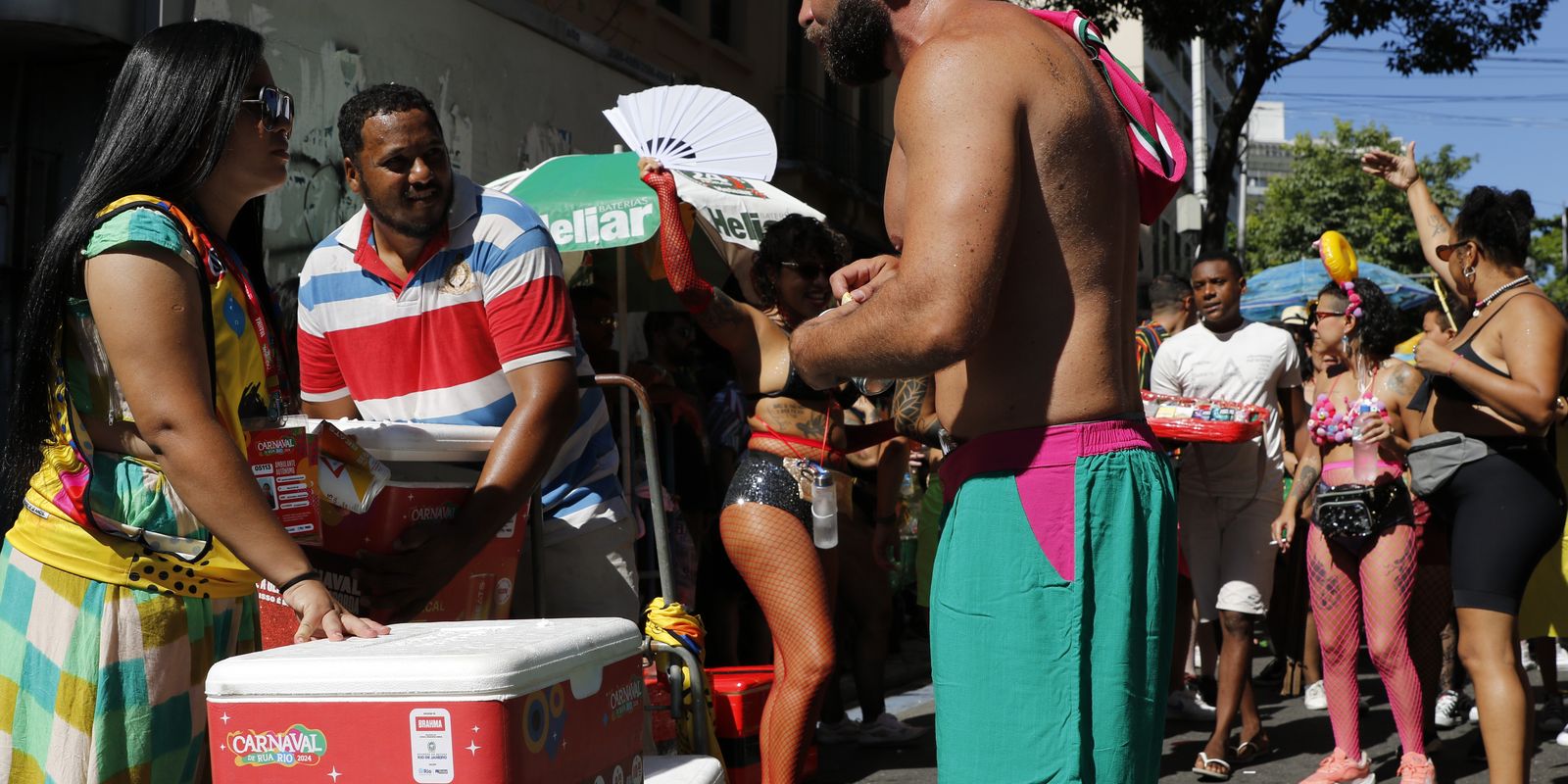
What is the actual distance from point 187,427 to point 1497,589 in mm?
4099

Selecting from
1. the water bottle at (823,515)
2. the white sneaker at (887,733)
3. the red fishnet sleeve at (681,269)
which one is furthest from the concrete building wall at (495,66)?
the water bottle at (823,515)

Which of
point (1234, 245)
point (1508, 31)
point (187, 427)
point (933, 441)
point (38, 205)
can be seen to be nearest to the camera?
point (187, 427)

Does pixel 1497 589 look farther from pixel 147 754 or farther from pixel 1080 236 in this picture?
pixel 147 754

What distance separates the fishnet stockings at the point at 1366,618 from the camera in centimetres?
558

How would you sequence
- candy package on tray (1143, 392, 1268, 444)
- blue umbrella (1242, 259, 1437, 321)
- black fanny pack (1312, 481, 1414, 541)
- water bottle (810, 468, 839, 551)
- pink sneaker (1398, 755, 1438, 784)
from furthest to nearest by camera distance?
blue umbrella (1242, 259, 1437, 321) → candy package on tray (1143, 392, 1268, 444) → black fanny pack (1312, 481, 1414, 541) → pink sneaker (1398, 755, 1438, 784) → water bottle (810, 468, 839, 551)

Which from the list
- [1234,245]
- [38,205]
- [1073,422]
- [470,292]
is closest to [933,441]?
[470,292]

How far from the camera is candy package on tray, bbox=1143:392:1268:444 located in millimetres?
6254

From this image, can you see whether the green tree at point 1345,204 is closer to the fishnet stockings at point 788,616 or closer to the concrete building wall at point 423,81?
the concrete building wall at point 423,81

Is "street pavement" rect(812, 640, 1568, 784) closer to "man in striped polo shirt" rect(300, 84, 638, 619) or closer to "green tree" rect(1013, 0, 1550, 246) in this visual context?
"man in striped polo shirt" rect(300, 84, 638, 619)

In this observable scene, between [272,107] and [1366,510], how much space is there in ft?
14.6

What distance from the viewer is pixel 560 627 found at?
2.32 metres

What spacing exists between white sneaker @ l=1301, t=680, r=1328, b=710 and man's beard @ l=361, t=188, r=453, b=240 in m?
6.07

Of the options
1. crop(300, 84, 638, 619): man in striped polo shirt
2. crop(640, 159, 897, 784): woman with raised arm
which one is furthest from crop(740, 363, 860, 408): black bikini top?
crop(300, 84, 638, 619): man in striped polo shirt

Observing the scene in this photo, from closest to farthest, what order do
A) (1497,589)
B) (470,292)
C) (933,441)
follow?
(470,292)
(1497,589)
(933,441)
